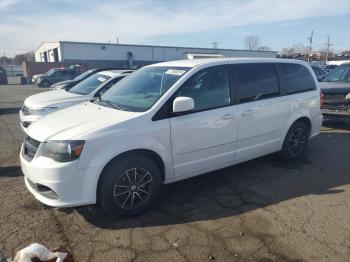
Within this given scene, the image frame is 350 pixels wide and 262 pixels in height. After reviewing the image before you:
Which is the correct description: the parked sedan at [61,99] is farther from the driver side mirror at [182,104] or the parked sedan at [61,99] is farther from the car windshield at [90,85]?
the driver side mirror at [182,104]

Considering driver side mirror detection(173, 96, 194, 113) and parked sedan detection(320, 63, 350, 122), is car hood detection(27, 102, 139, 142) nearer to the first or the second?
driver side mirror detection(173, 96, 194, 113)

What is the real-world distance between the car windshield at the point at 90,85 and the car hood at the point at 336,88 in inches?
223

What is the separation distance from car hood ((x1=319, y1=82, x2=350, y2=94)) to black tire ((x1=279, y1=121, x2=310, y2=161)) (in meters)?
2.87

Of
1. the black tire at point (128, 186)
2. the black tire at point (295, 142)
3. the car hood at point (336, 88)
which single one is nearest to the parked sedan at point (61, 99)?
the black tire at point (128, 186)

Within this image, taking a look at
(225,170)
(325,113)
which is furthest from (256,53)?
(225,170)

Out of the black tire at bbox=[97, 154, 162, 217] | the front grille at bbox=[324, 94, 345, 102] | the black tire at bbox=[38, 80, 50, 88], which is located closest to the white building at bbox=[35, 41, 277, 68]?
the black tire at bbox=[38, 80, 50, 88]

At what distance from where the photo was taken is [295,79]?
18.6 ft

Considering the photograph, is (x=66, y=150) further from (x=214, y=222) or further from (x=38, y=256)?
(x=214, y=222)

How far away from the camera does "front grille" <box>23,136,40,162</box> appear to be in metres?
3.81

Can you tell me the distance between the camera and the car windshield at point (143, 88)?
4180 mm

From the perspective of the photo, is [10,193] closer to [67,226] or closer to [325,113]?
[67,226]

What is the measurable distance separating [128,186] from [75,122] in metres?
0.99

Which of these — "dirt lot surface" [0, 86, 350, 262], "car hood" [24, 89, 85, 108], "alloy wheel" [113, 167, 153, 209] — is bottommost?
"dirt lot surface" [0, 86, 350, 262]

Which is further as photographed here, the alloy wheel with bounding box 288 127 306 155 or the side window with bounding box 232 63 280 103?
the alloy wheel with bounding box 288 127 306 155
